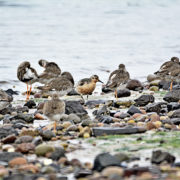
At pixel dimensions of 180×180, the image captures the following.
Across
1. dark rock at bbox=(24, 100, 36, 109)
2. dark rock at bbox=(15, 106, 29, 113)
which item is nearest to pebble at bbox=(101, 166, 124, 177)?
dark rock at bbox=(15, 106, 29, 113)

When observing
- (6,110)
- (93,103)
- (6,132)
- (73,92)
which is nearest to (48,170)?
(6,132)

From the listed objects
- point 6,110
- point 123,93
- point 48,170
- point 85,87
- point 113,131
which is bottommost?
point 48,170

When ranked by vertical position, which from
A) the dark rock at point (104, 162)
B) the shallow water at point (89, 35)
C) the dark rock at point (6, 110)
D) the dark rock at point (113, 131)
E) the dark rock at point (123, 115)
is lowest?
the dark rock at point (104, 162)

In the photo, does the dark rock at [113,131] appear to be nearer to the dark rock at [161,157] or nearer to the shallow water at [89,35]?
the dark rock at [161,157]

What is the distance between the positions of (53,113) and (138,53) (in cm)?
1374

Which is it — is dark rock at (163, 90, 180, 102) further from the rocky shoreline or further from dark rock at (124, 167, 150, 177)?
dark rock at (124, 167, 150, 177)

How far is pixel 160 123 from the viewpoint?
27.6 feet

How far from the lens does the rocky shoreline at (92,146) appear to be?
217 inches

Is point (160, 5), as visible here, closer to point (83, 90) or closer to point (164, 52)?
point (164, 52)

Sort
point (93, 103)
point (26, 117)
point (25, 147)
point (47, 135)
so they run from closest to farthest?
point (25, 147), point (47, 135), point (26, 117), point (93, 103)

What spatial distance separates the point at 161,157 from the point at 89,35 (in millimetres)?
21452

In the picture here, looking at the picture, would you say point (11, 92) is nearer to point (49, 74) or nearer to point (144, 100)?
point (49, 74)

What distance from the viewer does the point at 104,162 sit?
557cm

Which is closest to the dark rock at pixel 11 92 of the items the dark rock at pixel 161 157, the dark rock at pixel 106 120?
the dark rock at pixel 106 120
